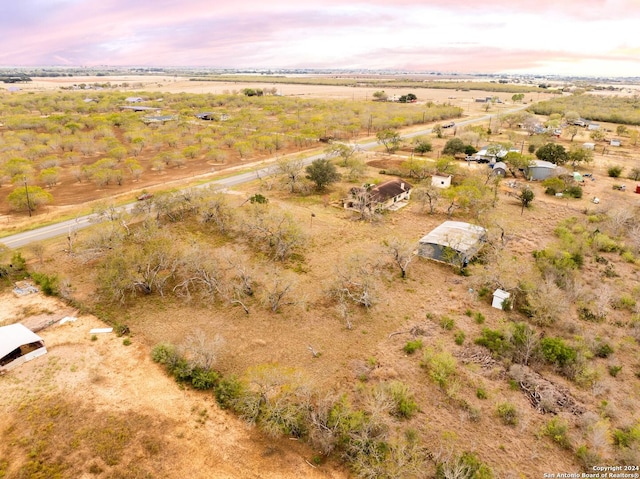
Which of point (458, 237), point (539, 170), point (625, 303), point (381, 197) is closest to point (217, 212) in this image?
point (381, 197)

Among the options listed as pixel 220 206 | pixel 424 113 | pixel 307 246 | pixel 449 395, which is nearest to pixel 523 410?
pixel 449 395

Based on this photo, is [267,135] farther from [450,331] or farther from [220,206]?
[450,331]

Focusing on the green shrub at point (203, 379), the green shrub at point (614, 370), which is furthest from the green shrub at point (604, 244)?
the green shrub at point (203, 379)

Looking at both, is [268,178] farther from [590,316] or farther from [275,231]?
[590,316]

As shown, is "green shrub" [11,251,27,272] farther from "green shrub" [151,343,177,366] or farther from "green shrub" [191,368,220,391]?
"green shrub" [191,368,220,391]

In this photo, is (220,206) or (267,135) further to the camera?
(267,135)

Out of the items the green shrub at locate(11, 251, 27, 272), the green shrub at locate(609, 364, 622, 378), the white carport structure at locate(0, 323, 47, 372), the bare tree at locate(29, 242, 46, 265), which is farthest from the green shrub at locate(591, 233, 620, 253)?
the green shrub at locate(11, 251, 27, 272)
